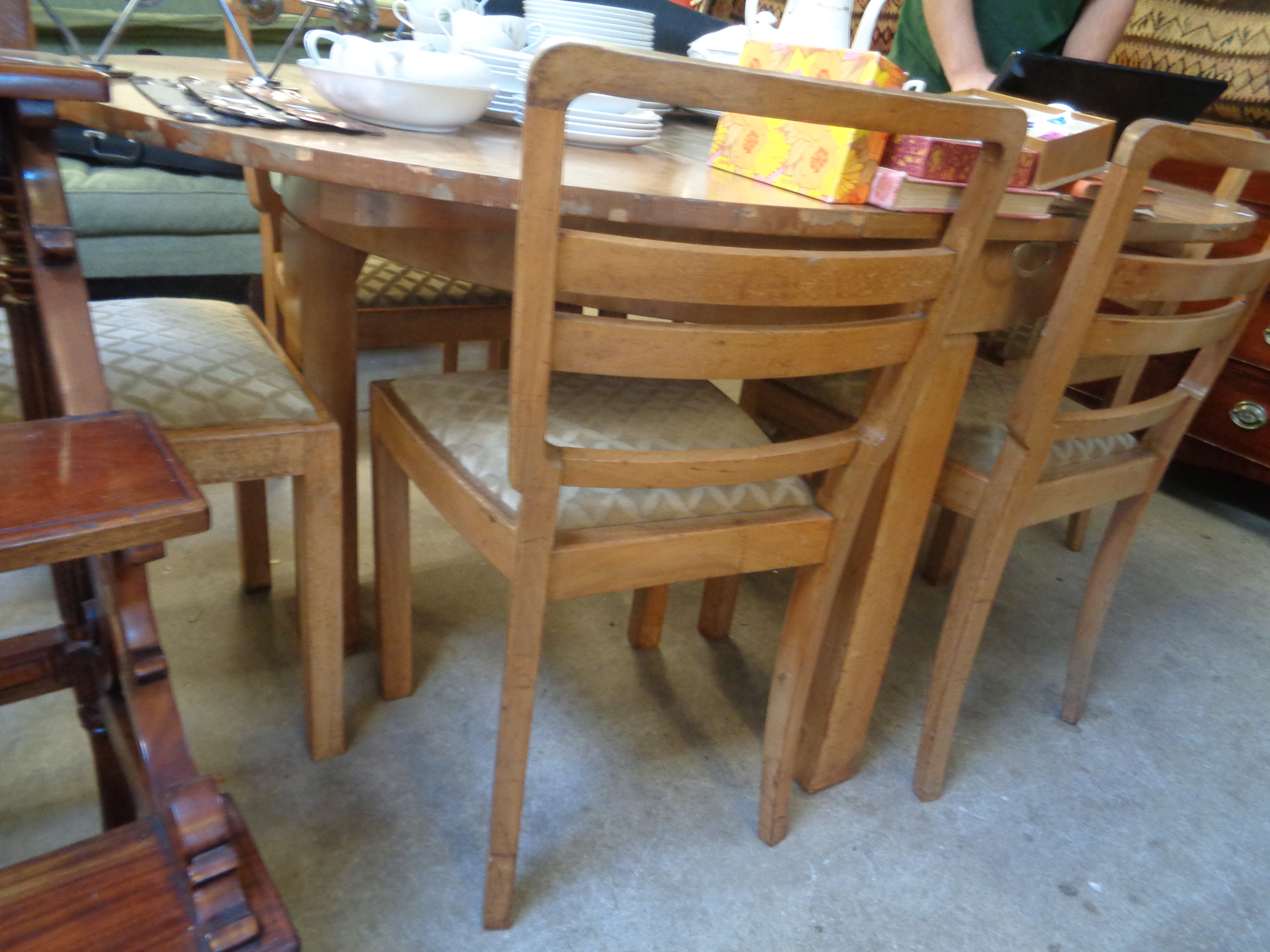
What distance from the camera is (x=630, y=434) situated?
93cm

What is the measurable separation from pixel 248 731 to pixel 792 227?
0.99 m

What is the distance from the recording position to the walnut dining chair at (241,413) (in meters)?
0.89

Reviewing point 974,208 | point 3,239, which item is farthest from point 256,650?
point 974,208

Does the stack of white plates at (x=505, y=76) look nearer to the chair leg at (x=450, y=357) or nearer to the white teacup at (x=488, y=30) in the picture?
the white teacup at (x=488, y=30)

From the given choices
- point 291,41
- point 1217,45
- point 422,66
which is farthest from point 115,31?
point 1217,45

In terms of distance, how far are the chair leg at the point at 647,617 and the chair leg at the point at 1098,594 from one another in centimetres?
68

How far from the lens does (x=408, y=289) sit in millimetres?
1428

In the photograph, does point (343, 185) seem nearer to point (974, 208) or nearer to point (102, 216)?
point (974, 208)

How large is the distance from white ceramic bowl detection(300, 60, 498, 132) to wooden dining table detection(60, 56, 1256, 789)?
25mm

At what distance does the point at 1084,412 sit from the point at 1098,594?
0.39 metres

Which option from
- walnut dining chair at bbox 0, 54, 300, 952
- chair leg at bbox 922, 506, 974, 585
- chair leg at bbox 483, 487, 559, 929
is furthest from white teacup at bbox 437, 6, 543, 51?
chair leg at bbox 922, 506, 974, 585

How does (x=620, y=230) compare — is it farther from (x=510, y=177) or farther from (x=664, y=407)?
(x=664, y=407)

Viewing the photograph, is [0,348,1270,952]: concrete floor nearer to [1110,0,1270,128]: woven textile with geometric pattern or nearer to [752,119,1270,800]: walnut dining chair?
[752,119,1270,800]: walnut dining chair

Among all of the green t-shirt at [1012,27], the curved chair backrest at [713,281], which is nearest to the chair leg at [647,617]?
the curved chair backrest at [713,281]
